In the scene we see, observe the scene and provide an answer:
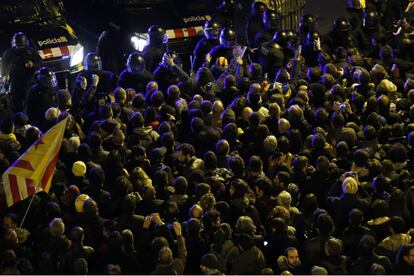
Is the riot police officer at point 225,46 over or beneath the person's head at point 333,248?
over

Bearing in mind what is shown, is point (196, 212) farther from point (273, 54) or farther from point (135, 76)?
point (273, 54)

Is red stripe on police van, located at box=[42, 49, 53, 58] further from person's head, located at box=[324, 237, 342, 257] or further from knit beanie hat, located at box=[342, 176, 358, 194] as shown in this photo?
person's head, located at box=[324, 237, 342, 257]

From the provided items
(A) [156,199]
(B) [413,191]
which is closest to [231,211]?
(A) [156,199]

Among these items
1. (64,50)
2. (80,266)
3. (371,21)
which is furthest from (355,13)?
(80,266)

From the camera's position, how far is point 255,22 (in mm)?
21578

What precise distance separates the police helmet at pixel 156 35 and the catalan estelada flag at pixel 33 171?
19.1 feet

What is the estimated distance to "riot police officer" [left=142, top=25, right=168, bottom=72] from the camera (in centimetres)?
1980

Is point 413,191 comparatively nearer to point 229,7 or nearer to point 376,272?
point 376,272

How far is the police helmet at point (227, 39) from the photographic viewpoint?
64.3 ft

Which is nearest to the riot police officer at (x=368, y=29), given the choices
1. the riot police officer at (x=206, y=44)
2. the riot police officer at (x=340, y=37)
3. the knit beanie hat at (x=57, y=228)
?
the riot police officer at (x=340, y=37)

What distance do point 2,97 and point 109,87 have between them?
1736mm

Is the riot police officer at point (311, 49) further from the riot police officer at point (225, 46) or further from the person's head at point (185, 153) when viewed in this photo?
the person's head at point (185, 153)

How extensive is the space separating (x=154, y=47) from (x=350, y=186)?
6.27m

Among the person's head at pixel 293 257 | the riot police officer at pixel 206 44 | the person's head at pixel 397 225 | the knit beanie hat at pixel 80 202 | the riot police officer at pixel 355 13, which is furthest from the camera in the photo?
the riot police officer at pixel 355 13
